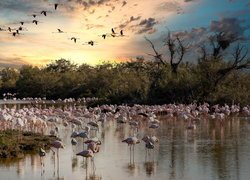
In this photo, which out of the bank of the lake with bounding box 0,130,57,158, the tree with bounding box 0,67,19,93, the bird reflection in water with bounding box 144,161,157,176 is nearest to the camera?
the bird reflection in water with bounding box 144,161,157,176

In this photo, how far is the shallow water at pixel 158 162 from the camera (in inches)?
461

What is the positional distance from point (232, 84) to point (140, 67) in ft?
90.0

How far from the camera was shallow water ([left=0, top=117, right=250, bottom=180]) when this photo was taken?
11.7 m

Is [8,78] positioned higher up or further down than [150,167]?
higher up

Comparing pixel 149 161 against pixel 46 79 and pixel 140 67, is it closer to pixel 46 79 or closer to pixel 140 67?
pixel 140 67

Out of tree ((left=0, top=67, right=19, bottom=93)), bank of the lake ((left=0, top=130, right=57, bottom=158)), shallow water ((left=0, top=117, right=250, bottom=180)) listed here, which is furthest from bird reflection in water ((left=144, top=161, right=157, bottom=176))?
tree ((left=0, top=67, right=19, bottom=93))

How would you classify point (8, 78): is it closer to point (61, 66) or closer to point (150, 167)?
point (61, 66)

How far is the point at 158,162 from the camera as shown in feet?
43.6

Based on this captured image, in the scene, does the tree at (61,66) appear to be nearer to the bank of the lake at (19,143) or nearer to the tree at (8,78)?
the tree at (8,78)

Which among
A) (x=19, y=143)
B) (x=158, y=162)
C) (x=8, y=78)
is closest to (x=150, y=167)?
(x=158, y=162)

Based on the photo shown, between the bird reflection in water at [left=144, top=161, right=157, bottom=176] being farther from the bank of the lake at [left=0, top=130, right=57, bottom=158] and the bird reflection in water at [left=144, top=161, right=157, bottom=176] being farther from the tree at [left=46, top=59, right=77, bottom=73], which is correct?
the tree at [left=46, top=59, right=77, bottom=73]

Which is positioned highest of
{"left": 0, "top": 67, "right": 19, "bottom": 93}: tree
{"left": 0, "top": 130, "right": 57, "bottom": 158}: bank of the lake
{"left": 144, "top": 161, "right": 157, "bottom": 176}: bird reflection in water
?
{"left": 0, "top": 67, "right": 19, "bottom": 93}: tree

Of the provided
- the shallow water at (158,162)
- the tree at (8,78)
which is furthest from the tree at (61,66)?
the shallow water at (158,162)

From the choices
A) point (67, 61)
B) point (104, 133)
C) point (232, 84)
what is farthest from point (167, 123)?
point (67, 61)
